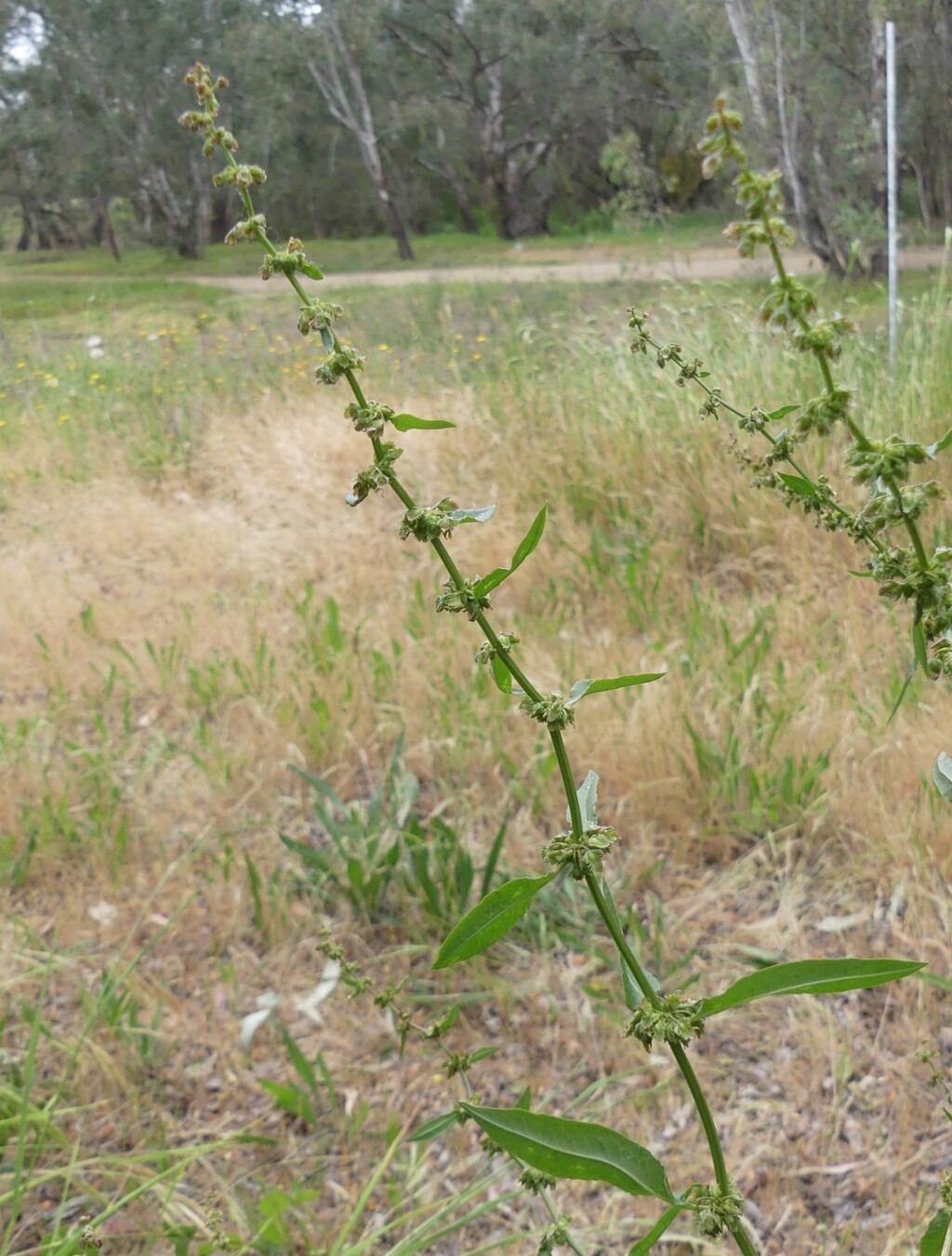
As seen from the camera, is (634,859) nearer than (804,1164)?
No

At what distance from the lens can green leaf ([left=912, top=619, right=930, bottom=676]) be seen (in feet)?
1.45

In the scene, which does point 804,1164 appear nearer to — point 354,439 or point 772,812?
point 772,812

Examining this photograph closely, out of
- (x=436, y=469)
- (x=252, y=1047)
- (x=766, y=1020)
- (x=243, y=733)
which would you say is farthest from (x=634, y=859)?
(x=436, y=469)

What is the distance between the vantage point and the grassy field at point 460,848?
4.50 ft

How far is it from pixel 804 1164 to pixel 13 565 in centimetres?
327

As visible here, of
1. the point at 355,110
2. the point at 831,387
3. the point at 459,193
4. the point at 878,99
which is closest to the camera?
the point at 831,387

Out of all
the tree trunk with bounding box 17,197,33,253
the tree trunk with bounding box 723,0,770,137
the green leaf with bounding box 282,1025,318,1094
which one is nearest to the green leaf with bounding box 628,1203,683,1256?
the green leaf with bounding box 282,1025,318,1094

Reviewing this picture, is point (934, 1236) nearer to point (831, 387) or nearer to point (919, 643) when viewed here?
point (919, 643)

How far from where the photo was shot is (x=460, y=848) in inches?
69.3

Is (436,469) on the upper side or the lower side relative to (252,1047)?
upper

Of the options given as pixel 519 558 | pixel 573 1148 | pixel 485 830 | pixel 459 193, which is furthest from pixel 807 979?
pixel 459 193

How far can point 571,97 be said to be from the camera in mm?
15891

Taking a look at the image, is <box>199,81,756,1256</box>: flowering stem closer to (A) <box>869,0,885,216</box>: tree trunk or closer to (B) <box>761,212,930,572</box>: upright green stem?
(B) <box>761,212,930,572</box>: upright green stem

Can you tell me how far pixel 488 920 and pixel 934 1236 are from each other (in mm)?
309
